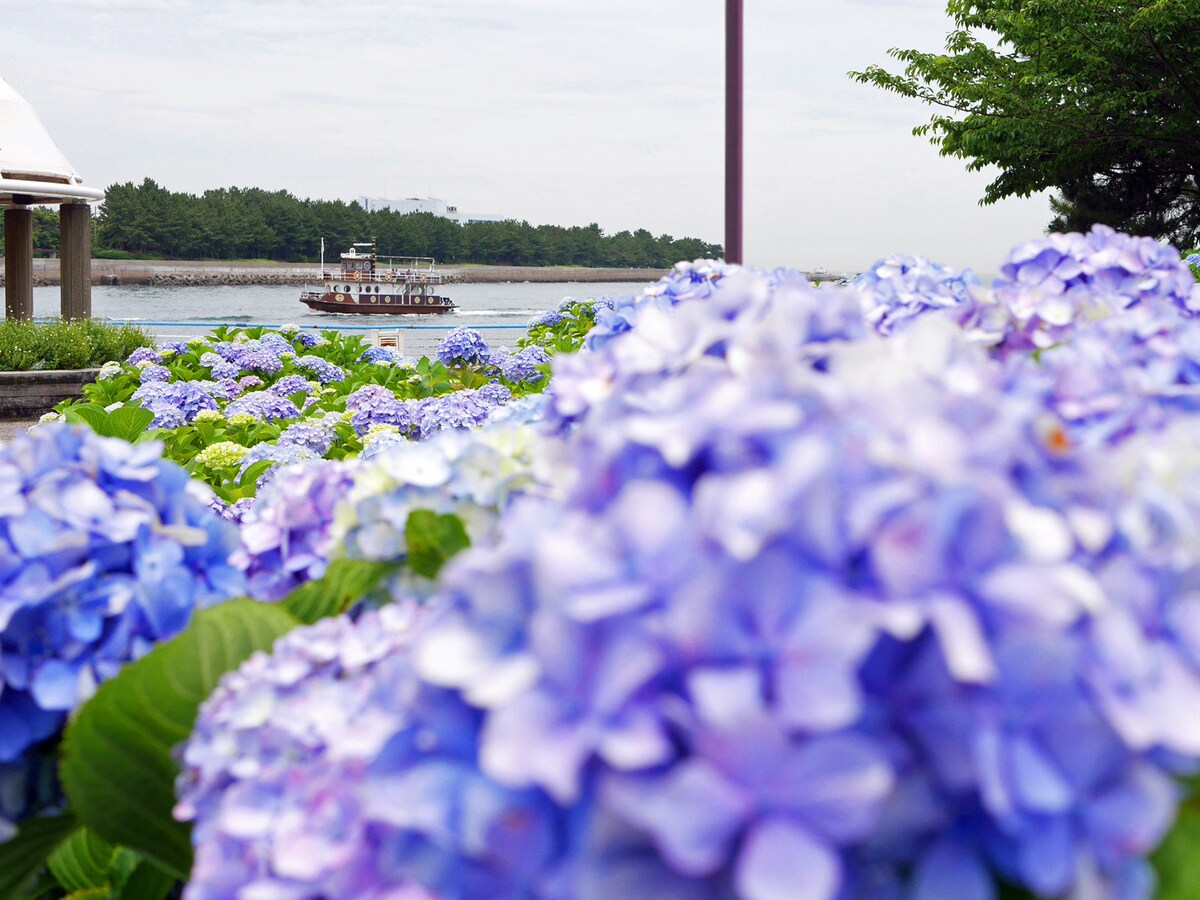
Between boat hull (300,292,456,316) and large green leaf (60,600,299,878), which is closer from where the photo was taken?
large green leaf (60,600,299,878)

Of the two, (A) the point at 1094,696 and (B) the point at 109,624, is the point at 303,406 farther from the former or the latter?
(A) the point at 1094,696

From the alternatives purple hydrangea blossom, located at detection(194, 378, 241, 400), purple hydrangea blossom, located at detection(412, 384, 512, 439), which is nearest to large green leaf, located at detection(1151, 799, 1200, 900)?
purple hydrangea blossom, located at detection(412, 384, 512, 439)

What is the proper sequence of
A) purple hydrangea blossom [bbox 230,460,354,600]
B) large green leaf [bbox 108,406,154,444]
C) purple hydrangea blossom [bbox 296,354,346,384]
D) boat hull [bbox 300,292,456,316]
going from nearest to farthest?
purple hydrangea blossom [bbox 230,460,354,600], large green leaf [bbox 108,406,154,444], purple hydrangea blossom [bbox 296,354,346,384], boat hull [bbox 300,292,456,316]

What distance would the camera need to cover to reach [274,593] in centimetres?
117

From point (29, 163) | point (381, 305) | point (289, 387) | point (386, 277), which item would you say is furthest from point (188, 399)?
point (386, 277)

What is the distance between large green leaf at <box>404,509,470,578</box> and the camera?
3.24 feet

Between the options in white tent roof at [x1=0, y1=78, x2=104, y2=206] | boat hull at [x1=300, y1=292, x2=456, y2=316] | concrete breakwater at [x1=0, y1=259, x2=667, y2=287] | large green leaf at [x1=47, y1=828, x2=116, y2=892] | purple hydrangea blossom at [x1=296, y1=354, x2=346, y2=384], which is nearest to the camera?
large green leaf at [x1=47, y1=828, x2=116, y2=892]

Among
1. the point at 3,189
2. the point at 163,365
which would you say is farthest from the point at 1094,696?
the point at 3,189

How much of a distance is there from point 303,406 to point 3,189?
37.0 ft

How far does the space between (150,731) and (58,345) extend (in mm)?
13278

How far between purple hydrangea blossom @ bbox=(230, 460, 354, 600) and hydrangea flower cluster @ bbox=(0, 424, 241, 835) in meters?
0.05

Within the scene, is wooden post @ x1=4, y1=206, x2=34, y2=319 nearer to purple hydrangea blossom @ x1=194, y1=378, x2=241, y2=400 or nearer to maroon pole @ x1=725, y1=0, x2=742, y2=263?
purple hydrangea blossom @ x1=194, y1=378, x2=241, y2=400

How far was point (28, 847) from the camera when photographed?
1.04m

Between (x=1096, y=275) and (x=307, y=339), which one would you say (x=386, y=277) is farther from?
(x=1096, y=275)
